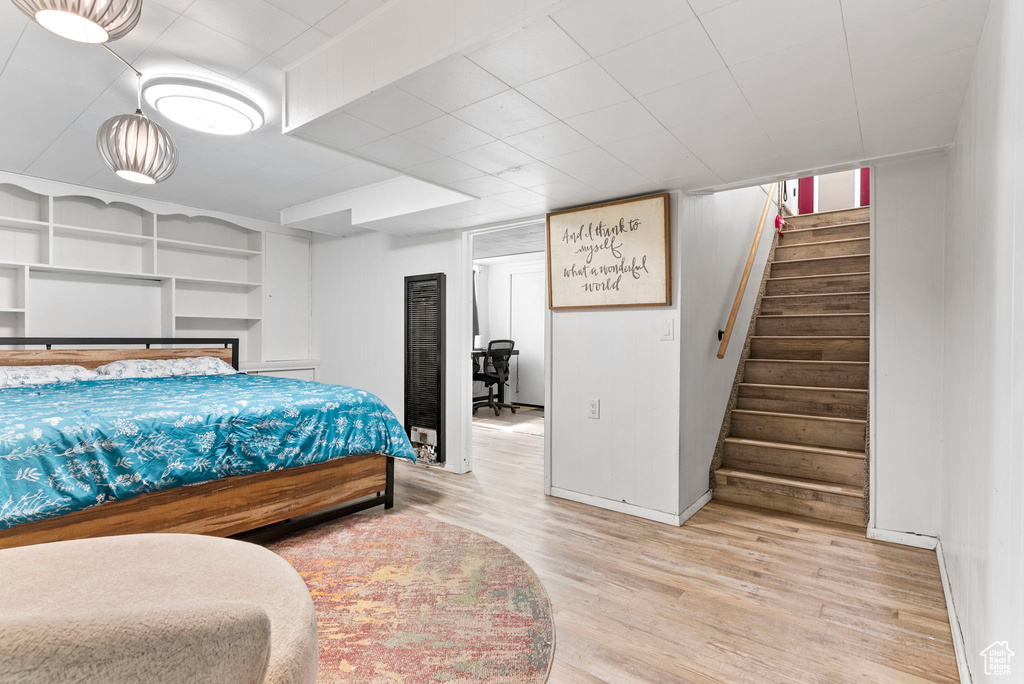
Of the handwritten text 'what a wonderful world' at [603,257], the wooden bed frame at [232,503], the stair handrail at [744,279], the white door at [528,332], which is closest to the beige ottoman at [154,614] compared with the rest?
the wooden bed frame at [232,503]

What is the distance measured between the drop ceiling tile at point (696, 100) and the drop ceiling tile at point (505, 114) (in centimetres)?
42

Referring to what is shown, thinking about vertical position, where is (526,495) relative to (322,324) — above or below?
below

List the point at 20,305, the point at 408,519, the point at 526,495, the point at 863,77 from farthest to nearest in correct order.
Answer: the point at 20,305 → the point at 526,495 → the point at 408,519 → the point at 863,77

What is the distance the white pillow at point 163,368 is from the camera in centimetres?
400

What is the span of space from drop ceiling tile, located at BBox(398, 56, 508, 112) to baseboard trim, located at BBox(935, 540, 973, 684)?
2423 mm

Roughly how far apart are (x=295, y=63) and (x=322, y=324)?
12.0ft

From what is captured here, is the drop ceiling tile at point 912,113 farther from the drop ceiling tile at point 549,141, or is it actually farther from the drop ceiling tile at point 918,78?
the drop ceiling tile at point 549,141

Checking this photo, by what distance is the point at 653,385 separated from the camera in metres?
3.18

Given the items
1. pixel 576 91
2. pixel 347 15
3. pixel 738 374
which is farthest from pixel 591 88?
pixel 738 374

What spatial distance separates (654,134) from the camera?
2.24 m

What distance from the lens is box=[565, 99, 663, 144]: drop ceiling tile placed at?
6.56 feet

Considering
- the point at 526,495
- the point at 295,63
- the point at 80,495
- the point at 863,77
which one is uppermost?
the point at 295,63

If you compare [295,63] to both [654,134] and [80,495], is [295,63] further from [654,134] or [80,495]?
[80,495]

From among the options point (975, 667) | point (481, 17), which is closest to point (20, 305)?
point (481, 17)
